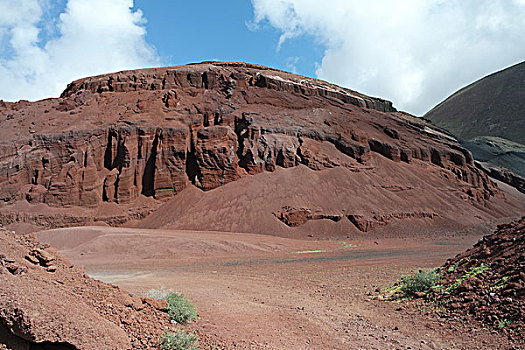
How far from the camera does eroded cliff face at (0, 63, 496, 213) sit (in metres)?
36.8

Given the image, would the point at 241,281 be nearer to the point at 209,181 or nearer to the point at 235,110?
the point at 209,181

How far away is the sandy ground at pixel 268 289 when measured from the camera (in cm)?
660

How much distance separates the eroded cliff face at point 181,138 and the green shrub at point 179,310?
1195 inches

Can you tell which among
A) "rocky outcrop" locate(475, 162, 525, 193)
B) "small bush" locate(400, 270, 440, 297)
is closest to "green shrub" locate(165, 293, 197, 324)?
"small bush" locate(400, 270, 440, 297)

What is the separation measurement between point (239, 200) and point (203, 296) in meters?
24.5

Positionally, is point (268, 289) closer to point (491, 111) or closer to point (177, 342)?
point (177, 342)

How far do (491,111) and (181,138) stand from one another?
12958 cm

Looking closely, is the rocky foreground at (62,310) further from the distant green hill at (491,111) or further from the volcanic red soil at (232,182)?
the distant green hill at (491,111)

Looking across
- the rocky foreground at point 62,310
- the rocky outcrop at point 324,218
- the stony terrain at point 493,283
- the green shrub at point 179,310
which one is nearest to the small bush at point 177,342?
the rocky foreground at point 62,310

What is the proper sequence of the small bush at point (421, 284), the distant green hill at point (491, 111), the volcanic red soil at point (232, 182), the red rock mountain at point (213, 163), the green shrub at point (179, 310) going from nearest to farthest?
the green shrub at point (179, 310)
the small bush at point (421, 284)
the volcanic red soil at point (232, 182)
the red rock mountain at point (213, 163)
the distant green hill at point (491, 111)

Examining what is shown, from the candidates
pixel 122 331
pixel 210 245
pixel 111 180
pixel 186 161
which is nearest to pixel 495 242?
pixel 122 331

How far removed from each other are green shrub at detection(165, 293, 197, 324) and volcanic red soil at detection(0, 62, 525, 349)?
723 cm

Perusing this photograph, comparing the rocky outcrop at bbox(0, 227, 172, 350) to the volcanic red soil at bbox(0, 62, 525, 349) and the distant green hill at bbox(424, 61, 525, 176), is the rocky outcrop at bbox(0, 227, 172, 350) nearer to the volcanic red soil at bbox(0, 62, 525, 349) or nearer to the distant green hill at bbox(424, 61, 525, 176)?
the volcanic red soil at bbox(0, 62, 525, 349)

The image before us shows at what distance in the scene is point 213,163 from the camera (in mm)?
37281
